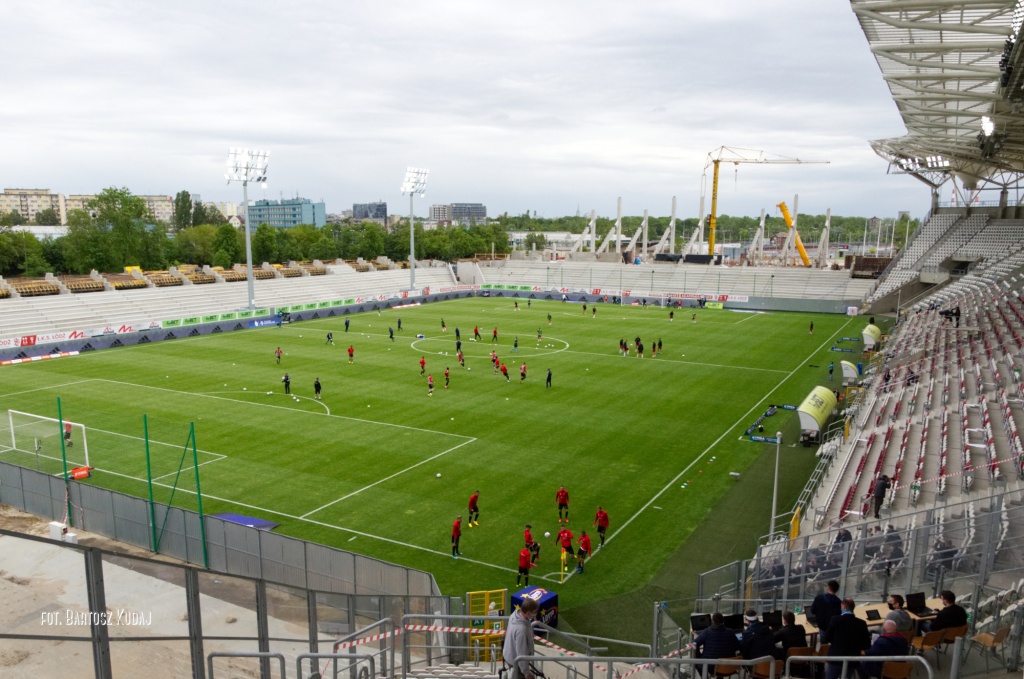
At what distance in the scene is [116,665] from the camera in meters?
5.27

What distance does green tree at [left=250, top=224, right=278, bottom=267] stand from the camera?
94812mm

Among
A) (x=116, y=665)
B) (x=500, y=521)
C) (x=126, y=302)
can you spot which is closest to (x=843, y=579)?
(x=500, y=521)

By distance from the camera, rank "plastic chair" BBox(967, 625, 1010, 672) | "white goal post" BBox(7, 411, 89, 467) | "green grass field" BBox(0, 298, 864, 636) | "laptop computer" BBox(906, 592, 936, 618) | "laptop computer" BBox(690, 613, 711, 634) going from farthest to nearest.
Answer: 1. "white goal post" BBox(7, 411, 89, 467)
2. "green grass field" BBox(0, 298, 864, 636)
3. "laptop computer" BBox(690, 613, 711, 634)
4. "laptop computer" BBox(906, 592, 936, 618)
5. "plastic chair" BBox(967, 625, 1010, 672)

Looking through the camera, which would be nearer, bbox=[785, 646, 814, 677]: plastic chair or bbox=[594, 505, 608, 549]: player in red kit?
bbox=[785, 646, 814, 677]: plastic chair

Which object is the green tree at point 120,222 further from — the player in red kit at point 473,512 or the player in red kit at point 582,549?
the player in red kit at point 582,549

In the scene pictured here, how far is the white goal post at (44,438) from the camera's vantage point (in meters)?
24.2

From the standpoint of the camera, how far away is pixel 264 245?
95312mm

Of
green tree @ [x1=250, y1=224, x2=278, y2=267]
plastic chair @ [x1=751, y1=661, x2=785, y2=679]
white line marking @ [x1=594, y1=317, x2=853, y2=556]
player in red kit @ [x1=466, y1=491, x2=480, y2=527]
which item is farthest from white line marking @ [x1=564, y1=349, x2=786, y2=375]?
green tree @ [x1=250, y1=224, x2=278, y2=267]

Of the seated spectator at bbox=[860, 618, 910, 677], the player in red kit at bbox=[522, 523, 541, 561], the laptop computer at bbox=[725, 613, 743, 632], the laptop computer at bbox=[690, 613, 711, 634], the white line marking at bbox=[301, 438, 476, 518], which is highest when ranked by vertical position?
the seated spectator at bbox=[860, 618, 910, 677]

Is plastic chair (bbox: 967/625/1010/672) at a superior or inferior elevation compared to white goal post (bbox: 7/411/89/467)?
superior

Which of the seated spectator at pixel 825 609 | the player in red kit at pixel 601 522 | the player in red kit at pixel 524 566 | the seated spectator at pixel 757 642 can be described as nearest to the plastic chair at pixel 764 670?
the seated spectator at pixel 757 642

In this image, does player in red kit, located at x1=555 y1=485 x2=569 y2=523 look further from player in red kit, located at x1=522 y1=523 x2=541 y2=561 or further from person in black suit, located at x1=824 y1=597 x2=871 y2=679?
person in black suit, located at x1=824 y1=597 x2=871 y2=679

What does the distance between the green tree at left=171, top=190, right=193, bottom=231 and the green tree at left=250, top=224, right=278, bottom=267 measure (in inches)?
1194

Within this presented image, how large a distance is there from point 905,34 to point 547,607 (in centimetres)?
2695
